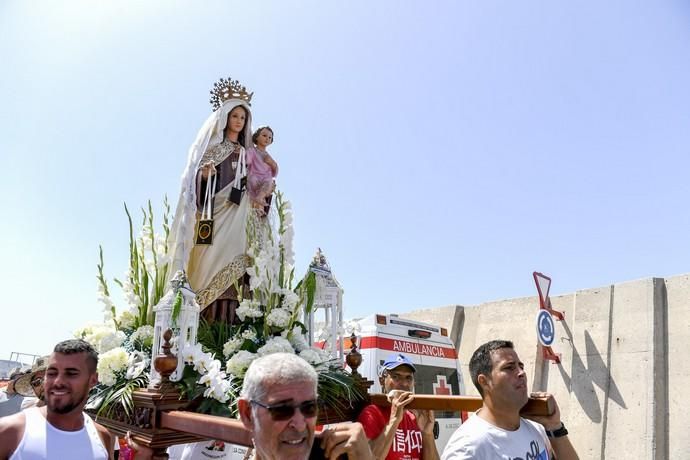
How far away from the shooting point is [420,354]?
266 inches

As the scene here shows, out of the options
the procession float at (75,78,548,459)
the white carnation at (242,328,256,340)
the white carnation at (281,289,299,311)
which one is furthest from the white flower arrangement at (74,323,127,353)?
the white carnation at (281,289,299,311)

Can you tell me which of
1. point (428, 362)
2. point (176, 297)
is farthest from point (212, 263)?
point (428, 362)

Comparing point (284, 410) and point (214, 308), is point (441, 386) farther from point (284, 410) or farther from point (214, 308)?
point (284, 410)

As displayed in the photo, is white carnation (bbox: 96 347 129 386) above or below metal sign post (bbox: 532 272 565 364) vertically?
below

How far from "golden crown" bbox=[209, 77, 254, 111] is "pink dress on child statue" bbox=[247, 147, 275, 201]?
488 mm

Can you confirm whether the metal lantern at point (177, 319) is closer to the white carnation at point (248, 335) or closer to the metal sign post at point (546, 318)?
the white carnation at point (248, 335)

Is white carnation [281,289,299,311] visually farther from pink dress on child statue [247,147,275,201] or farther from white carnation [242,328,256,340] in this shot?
pink dress on child statue [247,147,275,201]

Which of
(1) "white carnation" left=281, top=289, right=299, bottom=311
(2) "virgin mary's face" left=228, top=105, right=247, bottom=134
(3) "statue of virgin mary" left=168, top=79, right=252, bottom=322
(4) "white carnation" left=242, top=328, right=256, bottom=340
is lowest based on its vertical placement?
(4) "white carnation" left=242, top=328, right=256, bottom=340

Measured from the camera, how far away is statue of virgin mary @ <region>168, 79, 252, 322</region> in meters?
4.47

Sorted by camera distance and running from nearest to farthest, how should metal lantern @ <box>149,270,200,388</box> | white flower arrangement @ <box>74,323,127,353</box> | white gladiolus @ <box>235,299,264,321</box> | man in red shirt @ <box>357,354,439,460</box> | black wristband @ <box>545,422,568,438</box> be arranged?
1. black wristband @ <box>545,422,568,438</box>
2. man in red shirt @ <box>357,354,439,460</box>
3. metal lantern @ <box>149,270,200,388</box>
4. white flower arrangement @ <box>74,323,127,353</box>
5. white gladiolus @ <box>235,299,264,321</box>

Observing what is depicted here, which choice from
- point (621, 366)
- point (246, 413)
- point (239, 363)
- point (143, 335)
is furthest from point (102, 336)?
point (621, 366)

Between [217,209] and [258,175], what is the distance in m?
0.51

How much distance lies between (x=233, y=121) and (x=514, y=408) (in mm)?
3476

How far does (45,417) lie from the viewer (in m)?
2.75
